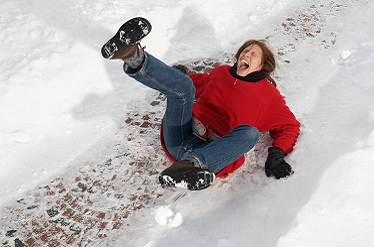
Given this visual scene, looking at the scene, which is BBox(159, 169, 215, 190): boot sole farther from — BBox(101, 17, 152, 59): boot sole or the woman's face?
the woman's face

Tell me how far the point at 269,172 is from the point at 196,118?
585mm

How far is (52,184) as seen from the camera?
1726 millimetres

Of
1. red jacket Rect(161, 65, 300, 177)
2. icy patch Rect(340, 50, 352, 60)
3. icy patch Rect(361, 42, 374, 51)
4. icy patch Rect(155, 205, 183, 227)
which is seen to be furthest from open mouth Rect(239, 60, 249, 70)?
icy patch Rect(361, 42, 374, 51)

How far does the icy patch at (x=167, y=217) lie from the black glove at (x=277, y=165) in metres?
0.63

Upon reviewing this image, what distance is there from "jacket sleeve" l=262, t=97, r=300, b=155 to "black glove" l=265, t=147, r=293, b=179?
6 cm

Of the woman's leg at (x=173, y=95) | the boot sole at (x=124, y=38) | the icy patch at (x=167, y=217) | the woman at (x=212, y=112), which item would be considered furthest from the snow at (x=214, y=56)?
the boot sole at (x=124, y=38)

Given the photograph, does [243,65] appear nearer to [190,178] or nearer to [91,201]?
[190,178]

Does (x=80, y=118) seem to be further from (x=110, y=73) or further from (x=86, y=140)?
(x=110, y=73)

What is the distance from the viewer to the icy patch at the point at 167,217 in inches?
62.2

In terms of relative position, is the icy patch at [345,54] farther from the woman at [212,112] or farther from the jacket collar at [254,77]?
the jacket collar at [254,77]

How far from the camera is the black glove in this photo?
5.43 ft

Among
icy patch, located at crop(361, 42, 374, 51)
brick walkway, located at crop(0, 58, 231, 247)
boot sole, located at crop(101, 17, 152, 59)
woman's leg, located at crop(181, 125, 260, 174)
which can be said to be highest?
boot sole, located at crop(101, 17, 152, 59)

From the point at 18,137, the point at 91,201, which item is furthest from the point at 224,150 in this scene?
the point at 18,137

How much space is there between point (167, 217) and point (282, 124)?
96cm
